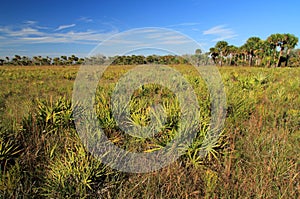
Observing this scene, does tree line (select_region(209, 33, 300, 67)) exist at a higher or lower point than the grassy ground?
higher

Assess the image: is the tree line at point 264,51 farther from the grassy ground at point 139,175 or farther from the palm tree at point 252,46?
the grassy ground at point 139,175

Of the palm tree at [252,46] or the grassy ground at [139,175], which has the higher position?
the palm tree at [252,46]

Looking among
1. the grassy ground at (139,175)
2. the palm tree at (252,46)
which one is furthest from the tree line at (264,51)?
the grassy ground at (139,175)

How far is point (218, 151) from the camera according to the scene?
3328 millimetres

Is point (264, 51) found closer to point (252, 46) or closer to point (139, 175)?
point (252, 46)

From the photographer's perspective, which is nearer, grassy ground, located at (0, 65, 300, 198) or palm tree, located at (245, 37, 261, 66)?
grassy ground, located at (0, 65, 300, 198)

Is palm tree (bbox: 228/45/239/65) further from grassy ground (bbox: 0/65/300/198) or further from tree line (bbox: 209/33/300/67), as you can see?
grassy ground (bbox: 0/65/300/198)

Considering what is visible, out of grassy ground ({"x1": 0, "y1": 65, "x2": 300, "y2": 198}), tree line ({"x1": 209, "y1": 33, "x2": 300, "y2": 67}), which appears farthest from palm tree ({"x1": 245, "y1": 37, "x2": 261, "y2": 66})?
grassy ground ({"x1": 0, "y1": 65, "x2": 300, "y2": 198})

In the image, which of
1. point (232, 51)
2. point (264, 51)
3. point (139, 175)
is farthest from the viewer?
point (232, 51)

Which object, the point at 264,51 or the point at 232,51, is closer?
the point at 264,51

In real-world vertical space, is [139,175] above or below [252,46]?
below

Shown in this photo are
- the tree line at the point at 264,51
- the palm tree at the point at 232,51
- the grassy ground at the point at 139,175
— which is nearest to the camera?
the grassy ground at the point at 139,175

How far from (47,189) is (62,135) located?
1324mm

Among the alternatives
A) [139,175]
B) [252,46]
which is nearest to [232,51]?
[252,46]
